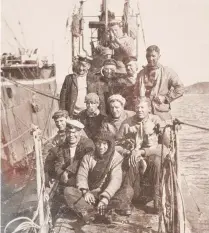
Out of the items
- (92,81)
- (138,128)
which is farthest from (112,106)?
(92,81)

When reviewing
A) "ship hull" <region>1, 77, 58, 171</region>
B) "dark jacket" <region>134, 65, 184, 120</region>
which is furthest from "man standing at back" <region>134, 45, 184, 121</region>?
"ship hull" <region>1, 77, 58, 171</region>

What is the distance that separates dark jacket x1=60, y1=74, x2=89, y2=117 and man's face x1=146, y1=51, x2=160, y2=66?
448mm

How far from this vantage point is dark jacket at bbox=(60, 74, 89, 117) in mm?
2301

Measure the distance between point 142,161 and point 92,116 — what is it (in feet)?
1.50

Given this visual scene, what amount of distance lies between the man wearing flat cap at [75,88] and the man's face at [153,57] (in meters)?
0.36

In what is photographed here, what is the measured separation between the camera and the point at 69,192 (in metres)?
1.81

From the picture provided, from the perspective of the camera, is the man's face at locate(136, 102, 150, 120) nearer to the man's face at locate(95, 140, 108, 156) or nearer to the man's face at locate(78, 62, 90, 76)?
the man's face at locate(95, 140, 108, 156)

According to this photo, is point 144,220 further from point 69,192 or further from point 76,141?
point 76,141

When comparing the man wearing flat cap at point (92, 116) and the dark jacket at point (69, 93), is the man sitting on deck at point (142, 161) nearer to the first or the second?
the man wearing flat cap at point (92, 116)

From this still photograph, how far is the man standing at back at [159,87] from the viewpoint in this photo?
221 cm

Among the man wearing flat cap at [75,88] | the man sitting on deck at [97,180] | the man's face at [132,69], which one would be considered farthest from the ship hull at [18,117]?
the man sitting on deck at [97,180]

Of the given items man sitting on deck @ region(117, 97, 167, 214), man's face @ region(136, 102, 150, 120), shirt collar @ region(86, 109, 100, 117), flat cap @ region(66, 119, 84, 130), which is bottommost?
man sitting on deck @ region(117, 97, 167, 214)

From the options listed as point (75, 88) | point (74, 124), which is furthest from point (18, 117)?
point (74, 124)

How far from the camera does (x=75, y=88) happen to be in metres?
2.30
